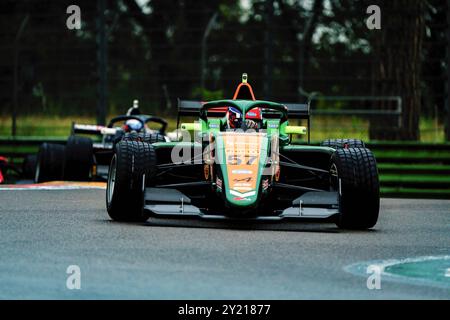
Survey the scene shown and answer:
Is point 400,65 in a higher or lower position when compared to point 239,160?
higher

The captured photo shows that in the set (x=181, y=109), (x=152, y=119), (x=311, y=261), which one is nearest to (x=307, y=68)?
(x=152, y=119)

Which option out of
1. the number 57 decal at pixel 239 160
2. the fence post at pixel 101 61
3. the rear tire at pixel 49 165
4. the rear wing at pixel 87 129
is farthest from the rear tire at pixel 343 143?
the fence post at pixel 101 61

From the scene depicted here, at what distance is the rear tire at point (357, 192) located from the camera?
451 inches

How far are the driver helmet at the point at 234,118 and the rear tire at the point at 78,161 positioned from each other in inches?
240

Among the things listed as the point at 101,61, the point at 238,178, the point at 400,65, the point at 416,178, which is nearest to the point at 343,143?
the point at 238,178

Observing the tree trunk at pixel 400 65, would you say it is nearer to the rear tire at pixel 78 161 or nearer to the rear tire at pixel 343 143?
the rear tire at pixel 78 161

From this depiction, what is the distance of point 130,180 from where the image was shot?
11555 mm

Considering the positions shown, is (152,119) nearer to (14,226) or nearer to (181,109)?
(181,109)

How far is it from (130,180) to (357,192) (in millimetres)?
2086

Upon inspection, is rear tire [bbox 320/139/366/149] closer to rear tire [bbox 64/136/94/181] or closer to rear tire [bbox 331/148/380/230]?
rear tire [bbox 331/148/380/230]

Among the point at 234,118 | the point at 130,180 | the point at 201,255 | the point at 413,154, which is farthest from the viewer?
the point at 413,154

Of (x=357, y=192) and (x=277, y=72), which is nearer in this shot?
(x=357, y=192)

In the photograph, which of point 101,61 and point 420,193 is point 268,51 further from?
point 420,193
